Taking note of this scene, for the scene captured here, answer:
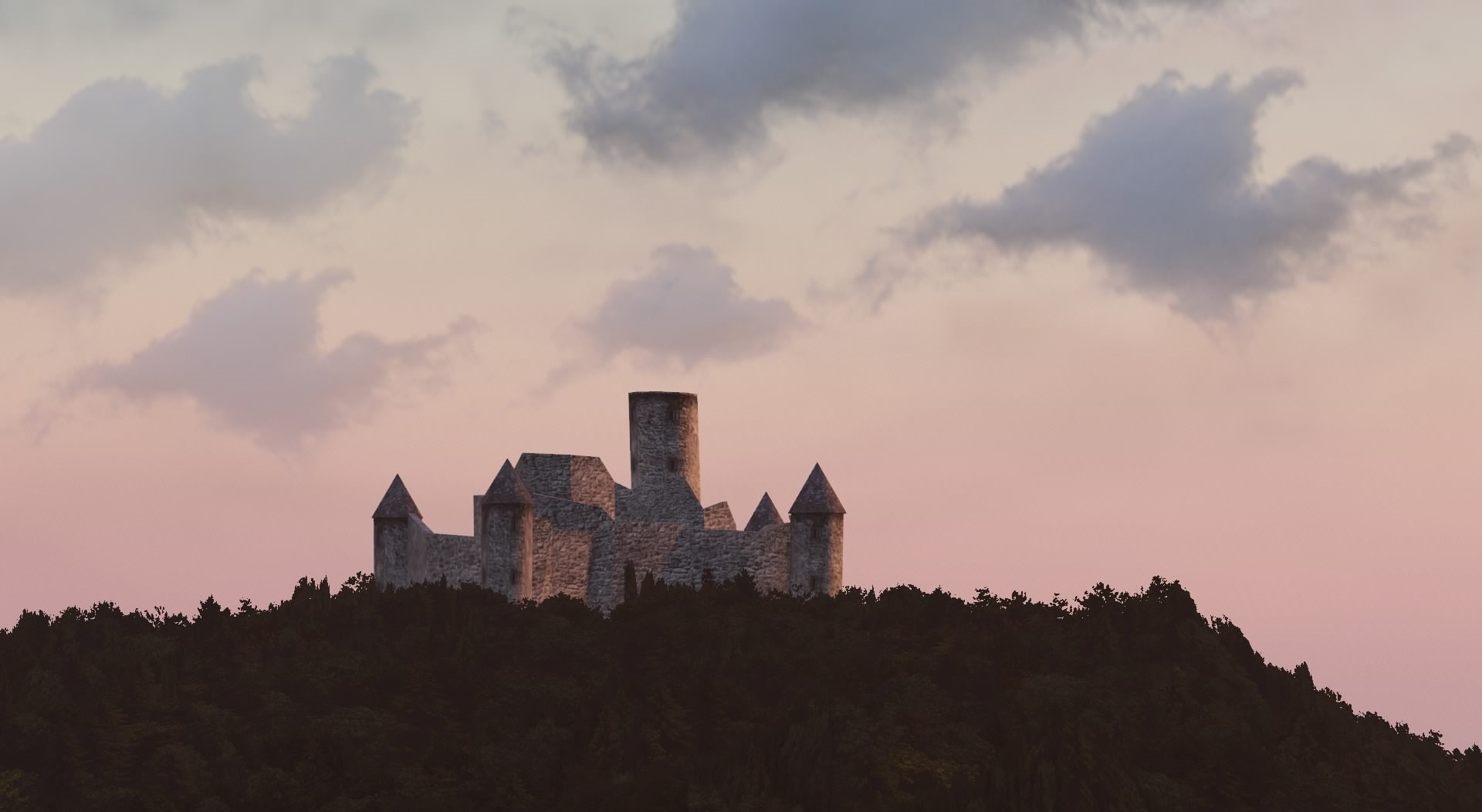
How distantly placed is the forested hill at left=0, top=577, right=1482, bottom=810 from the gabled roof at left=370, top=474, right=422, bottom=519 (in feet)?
17.0

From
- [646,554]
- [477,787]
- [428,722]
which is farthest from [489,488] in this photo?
[477,787]

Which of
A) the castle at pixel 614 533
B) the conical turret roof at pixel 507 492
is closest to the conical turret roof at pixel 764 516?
the castle at pixel 614 533

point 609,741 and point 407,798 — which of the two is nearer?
point 407,798

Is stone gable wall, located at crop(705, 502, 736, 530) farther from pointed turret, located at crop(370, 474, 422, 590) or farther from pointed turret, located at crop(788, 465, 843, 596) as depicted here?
pointed turret, located at crop(370, 474, 422, 590)

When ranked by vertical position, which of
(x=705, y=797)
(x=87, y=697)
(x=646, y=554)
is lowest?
(x=705, y=797)

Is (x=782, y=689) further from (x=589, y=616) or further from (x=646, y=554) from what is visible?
(x=646, y=554)

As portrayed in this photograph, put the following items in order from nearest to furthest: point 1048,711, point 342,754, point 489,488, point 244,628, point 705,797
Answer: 1. point 705,797
2. point 342,754
3. point 1048,711
4. point 244,628
5. point 489,488

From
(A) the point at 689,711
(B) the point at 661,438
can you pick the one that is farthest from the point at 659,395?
(A) the point at 689,711

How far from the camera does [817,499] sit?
5056 cm

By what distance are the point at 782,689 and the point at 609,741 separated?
14.7 ft

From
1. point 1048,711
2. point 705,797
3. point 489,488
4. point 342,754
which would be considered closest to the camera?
point 705,797

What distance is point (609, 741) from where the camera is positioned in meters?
35.3

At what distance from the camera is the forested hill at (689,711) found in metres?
33.3

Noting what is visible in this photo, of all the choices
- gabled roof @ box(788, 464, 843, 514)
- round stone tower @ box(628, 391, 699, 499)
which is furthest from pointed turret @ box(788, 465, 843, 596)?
round stone tower @ box(628, 391, 699, 499)
